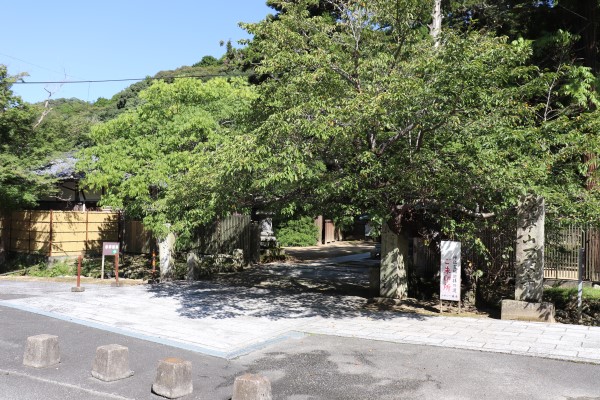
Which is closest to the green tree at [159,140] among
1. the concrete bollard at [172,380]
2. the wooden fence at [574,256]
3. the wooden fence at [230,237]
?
the wooden fence at [230,237]

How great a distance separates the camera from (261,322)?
10.3 meters

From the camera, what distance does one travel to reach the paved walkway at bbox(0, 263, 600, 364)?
8.50m

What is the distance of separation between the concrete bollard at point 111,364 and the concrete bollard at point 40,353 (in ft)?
2.85

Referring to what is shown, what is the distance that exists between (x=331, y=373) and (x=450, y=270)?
4.93m

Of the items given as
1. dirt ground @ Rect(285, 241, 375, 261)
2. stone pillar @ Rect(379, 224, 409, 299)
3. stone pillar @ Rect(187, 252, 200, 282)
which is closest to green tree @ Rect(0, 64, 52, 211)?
stone pillar @ Rect(187, 252, 200, 282)

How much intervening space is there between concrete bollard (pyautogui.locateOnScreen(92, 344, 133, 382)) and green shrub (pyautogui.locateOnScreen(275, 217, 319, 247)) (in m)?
22.8

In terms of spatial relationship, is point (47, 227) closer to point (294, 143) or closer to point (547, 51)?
point (294, 143)

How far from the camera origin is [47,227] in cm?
2108

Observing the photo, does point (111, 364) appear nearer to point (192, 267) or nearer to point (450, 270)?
point (450, 270)

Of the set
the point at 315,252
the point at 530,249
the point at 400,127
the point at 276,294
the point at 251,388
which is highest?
the point at 400,127

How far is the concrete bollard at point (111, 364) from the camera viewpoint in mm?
6566

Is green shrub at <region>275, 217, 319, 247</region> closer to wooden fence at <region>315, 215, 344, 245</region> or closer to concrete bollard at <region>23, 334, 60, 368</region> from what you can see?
wooden fence at <region>315, 215, 344, 245</region>

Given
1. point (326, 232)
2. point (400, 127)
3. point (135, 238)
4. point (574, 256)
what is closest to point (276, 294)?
point (400, 127)

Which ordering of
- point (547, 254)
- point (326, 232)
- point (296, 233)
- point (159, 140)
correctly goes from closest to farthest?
point (547, 254), point (159, 140), point (296, 233), point (326, 232)
